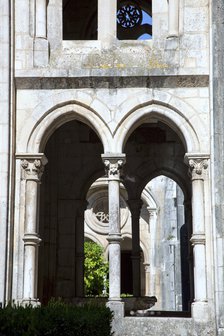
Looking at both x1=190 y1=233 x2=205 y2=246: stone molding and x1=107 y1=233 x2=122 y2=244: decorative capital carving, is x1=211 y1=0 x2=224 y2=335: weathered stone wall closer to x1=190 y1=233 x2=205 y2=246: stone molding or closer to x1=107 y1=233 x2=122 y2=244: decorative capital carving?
x1=190 y1=233 x2=205 y2=246: stone molding

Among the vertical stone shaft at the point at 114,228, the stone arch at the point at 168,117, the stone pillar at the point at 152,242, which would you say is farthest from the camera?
the stone pillar at the point at 152,242

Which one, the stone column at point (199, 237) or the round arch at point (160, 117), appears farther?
the round arch at point (160, 117)

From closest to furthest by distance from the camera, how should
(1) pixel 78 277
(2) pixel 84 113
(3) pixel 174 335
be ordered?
(3) pixel 174 335
(2) pixel 84 113
(1) pixel 78 277

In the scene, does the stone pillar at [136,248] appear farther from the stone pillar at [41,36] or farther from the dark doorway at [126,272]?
the dark doorway at [126,272]

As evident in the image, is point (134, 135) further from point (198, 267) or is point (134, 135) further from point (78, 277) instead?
point (198, 267)

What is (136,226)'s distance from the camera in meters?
20.2

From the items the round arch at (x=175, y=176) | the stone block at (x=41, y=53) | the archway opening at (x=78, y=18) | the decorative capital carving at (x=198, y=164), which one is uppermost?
the archway opening at (x=78, y=18)

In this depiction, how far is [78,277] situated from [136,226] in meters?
1.91

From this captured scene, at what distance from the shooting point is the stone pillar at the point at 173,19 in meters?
15.8

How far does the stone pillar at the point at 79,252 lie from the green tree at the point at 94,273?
8906mm

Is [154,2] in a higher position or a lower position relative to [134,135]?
higher

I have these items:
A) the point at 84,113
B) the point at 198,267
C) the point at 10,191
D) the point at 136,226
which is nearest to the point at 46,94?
the point at 84,113

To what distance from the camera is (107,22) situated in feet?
52.6

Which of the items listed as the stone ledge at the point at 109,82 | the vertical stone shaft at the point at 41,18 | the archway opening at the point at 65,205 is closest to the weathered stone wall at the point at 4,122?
the stone ledge at the point at 109,82
